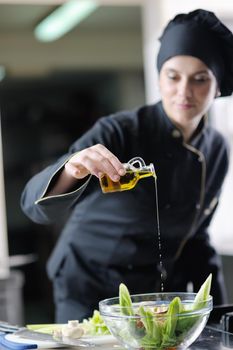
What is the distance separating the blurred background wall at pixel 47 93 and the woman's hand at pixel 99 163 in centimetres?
335

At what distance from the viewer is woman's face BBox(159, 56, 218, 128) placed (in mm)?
2369

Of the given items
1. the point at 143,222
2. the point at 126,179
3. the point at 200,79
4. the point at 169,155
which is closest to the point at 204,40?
the point at 200,79

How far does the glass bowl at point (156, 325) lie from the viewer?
1.40 m

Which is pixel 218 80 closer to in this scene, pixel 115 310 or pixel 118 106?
pixel 115 310

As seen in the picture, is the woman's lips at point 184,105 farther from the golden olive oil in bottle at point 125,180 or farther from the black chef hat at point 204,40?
the golden olive oil in bottle at point 125,180

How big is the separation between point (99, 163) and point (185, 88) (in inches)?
29.4

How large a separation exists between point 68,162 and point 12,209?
3446 millimetres

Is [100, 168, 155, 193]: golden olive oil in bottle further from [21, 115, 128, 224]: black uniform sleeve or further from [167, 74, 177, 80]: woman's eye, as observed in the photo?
[167, 74, 177, 80]: woman's eye

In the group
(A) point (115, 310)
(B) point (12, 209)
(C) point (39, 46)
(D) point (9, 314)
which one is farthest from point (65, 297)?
(C) point (39, 46)

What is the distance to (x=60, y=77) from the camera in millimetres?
5453

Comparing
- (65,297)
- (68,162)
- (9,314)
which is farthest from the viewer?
(9,314)

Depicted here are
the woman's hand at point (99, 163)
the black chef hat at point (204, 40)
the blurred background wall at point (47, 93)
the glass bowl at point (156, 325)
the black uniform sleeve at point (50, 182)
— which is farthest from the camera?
the blurred background wall at point (47, 93)

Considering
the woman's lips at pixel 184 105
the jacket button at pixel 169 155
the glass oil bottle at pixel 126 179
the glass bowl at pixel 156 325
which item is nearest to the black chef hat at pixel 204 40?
the woman's lips at pixel 184 105

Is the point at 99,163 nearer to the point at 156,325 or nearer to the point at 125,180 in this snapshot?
the point at 125,180
